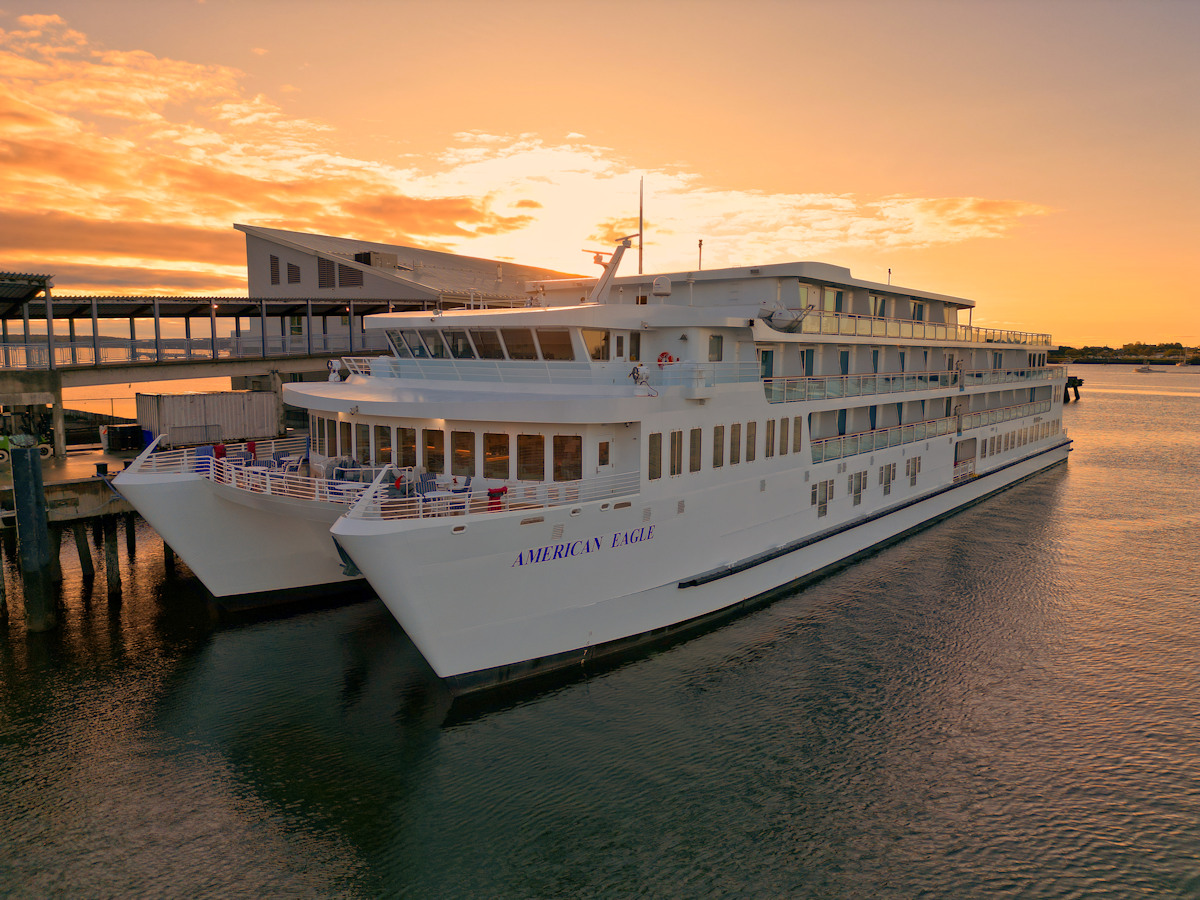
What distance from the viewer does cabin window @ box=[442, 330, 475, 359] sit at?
64.9 ft

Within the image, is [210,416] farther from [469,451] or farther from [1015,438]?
[1015,438]

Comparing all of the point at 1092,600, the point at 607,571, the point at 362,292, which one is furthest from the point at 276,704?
the point at 362,292

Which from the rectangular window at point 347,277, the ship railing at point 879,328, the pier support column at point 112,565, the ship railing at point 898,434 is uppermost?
the rectangular window at point 347,277

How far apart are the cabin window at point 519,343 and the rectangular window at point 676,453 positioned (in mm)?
4207

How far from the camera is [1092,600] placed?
2341 cm

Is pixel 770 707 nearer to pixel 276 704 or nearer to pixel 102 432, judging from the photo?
pixel 276 704

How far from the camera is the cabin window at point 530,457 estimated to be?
17.0 m

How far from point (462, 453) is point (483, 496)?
6.47ft

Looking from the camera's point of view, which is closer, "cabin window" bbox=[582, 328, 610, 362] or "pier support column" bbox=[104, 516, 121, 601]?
"cabin window" bbox=[582, 328, 610, 362]

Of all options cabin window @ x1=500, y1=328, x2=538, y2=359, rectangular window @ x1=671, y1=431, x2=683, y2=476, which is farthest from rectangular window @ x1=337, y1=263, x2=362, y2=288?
rectangular window @ x1=671, y1=431, x2=683, y2=476

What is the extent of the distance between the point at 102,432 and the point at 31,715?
2453 centimetres

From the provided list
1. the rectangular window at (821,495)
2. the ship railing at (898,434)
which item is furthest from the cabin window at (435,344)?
the rectangular window at (821,495)

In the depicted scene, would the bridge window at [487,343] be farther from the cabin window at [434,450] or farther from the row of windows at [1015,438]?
the row of windows at [1015,438]

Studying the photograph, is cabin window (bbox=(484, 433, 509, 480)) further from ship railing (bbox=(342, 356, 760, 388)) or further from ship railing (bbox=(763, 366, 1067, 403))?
ship railing (bbox=(763, 366, 1067, 403))
